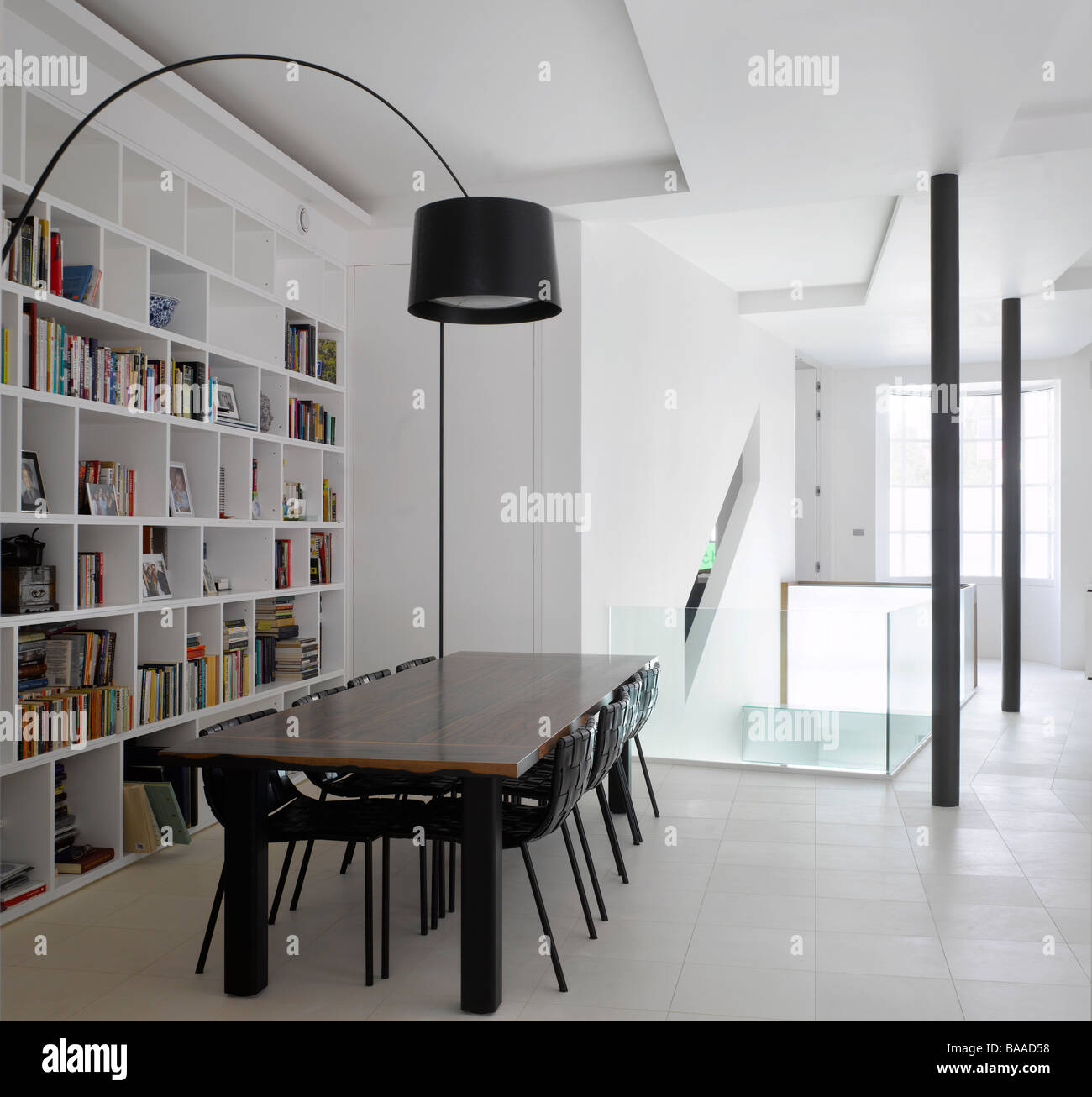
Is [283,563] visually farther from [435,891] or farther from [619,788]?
[435,891]

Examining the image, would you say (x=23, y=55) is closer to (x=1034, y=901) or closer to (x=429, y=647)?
(x=429, y=647)

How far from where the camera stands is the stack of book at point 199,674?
4.62m

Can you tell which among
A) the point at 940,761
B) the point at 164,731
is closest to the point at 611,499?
the point at 940,761

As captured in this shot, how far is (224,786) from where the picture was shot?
295 centimetres

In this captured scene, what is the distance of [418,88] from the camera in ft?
14.9

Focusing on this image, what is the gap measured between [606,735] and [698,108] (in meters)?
2.68

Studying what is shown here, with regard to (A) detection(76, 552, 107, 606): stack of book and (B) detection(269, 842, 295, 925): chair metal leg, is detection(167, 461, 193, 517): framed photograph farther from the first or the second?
(B) detection(269, 842, 295, 925): chair metal leg

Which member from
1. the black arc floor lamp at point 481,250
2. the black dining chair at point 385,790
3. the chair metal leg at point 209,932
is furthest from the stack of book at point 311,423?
the chair metal leg at point 209,932

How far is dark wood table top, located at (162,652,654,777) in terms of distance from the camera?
277cm

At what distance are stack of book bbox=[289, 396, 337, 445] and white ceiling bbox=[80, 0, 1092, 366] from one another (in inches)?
48.8

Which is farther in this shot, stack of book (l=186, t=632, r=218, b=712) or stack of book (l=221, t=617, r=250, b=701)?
stack of book (l=221, t=617, r=250, b=701)

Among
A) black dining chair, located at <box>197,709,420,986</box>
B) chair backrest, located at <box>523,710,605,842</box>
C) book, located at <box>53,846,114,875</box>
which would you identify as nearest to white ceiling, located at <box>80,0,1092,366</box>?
chair backrest, located at <box>523,710,605,842</box>

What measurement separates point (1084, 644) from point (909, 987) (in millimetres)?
8329

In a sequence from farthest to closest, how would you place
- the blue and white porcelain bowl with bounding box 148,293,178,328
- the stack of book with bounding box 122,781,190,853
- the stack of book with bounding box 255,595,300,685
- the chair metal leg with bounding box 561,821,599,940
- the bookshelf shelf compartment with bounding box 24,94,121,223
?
the stack of book with bounding box 255,595,300,685 < the blue and white porcelain bowl with bounding box 148,293,178,328 < the stack of book with bounding box 122,781,190,853 < the bookshelf shelf compartment with bounding box 24,94,121,223 < the chair metal leg with bounding box 561,821,599,940
